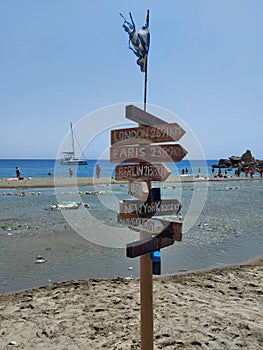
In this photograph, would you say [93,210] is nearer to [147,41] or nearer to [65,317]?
[65,317]

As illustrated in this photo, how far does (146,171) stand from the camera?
325cm

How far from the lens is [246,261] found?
777cm

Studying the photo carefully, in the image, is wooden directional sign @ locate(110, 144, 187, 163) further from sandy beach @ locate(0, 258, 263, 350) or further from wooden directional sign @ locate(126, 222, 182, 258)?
sandy beach @ locate(0, 258, 263, 350)

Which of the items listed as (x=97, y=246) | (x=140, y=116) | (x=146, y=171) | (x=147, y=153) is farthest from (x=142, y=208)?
(x=97, y=246)

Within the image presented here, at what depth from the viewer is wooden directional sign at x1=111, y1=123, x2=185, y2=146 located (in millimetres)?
3209

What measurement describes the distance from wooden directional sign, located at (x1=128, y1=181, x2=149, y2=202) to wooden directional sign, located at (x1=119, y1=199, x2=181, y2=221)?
6cm

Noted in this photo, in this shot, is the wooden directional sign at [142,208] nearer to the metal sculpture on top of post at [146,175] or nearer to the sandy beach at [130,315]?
the metal sculpture on top of post at [146,175]

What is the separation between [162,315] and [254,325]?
1197 mm

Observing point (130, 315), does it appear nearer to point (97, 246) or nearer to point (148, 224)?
point (148, 224)

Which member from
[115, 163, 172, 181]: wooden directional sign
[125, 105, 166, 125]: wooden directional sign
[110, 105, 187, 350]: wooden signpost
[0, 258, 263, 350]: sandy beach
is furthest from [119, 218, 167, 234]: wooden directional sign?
[0, 258, 263, 350]: sandy beach

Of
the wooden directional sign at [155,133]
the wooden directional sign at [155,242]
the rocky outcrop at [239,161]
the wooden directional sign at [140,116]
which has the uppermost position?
the rocky outcrop at [239,161]

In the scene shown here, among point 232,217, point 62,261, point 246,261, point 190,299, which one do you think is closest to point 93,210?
point 232,217

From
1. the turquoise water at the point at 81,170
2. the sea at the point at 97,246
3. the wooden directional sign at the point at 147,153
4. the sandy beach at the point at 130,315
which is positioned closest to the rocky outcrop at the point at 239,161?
the turquoise water at the point at 81,170

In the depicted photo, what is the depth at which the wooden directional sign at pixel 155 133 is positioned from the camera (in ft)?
10.5
